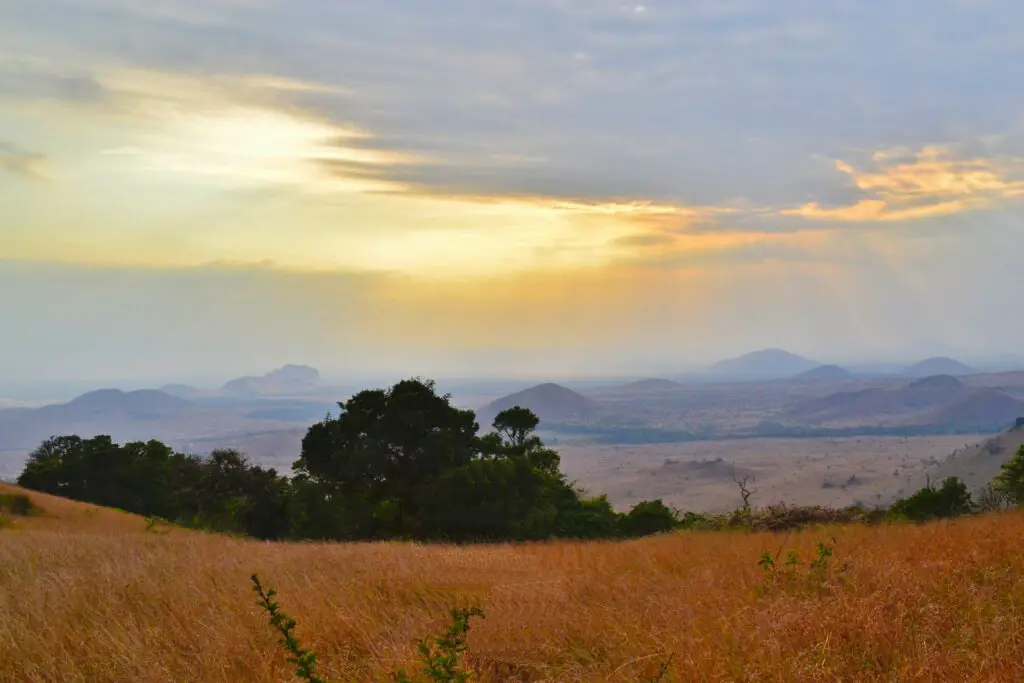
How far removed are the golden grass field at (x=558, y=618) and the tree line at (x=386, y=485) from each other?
19.2 m

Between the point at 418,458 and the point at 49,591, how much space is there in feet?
85.8

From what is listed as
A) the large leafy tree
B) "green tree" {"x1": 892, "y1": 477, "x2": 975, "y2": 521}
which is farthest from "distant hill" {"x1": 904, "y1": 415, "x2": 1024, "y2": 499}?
the large leafy tree

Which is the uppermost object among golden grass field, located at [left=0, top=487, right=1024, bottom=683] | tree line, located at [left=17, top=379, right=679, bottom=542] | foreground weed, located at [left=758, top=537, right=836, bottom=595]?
golden grass field, located at [left=0, top=487, right=1024, bottom=683]

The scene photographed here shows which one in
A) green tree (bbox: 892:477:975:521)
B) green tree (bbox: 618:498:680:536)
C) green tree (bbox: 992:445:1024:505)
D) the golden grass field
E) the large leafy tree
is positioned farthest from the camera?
green tree (bbox: 618:498:680:536)

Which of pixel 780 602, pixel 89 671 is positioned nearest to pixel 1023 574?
pixel 780 602

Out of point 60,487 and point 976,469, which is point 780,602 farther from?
point 976,469

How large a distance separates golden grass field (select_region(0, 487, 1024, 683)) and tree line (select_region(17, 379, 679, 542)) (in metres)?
19.2

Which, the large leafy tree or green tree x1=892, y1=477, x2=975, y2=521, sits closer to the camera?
green tree x1=892, y1=477, x2=975, y2=521

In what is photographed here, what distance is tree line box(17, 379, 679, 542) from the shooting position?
30.0 m

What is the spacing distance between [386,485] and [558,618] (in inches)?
1099

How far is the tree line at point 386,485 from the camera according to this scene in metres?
30.0

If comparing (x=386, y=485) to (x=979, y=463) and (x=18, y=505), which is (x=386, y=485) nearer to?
(x=18, y=505)

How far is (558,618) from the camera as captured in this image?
5.77 metres

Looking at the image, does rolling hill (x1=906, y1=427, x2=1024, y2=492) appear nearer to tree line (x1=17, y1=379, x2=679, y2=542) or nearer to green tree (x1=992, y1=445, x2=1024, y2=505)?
green tree (x1=992, y1=445, x2=1024, y2=505)
